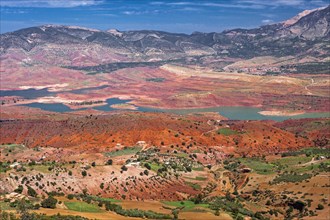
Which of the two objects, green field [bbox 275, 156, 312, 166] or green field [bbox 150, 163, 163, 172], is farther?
green field [bbox 275, 156, 312, 166]

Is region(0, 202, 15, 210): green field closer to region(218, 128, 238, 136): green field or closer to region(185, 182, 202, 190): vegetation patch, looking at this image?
region(185, 182, 202, 190): vegetation patch

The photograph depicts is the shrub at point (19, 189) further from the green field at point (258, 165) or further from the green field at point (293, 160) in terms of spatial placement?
the green field at point (293, 160)

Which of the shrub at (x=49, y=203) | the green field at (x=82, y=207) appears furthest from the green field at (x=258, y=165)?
the shrub at (x=49, y=203)

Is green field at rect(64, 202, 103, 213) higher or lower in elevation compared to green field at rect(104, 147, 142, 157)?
higher

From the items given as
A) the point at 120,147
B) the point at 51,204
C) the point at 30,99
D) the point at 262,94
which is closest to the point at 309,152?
the point at 120,147

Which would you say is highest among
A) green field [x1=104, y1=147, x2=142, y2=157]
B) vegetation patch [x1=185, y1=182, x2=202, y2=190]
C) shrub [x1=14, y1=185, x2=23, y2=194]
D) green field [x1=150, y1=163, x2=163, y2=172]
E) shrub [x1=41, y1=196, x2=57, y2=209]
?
shrub [x1=41, y1=196, x2=57, y2=209]

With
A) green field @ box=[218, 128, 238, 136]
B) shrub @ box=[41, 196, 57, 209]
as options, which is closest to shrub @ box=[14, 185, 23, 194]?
shrub @ box=[41, 196, 57, 209]

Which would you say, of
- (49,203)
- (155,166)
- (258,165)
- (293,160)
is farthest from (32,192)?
(293,160)

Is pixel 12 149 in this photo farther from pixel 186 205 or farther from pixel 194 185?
pixel 186 205
